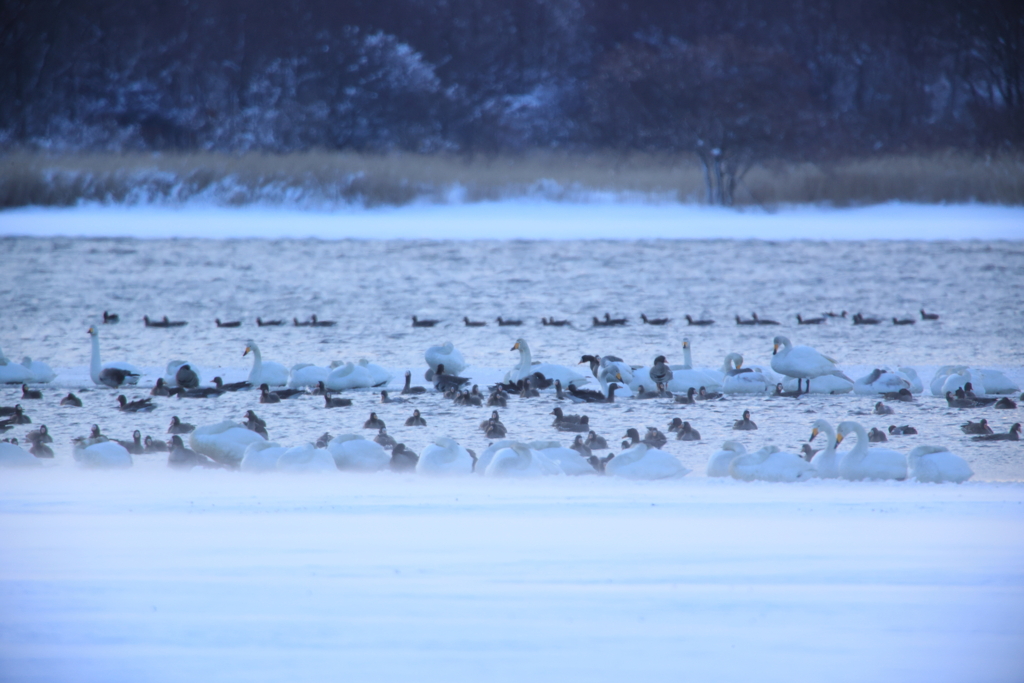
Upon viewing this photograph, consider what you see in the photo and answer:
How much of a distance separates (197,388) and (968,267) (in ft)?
33.6

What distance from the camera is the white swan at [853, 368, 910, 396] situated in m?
8.36

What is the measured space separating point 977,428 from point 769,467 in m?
1.83

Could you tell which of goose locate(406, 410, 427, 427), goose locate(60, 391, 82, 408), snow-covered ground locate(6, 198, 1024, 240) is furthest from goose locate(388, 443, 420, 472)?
snow-covered ground locate(6, 198, 1024, 240)

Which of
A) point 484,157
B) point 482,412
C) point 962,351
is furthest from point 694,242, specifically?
point 484,157

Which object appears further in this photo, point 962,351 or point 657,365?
point 962,351

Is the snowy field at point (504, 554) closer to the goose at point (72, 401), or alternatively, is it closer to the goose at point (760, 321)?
the goose at point (72, 401)

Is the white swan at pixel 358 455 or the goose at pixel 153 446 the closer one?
the white swan at pixel 358 455

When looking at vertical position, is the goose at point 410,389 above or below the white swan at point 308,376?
below

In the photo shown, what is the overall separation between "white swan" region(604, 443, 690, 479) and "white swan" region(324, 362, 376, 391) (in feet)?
10.1

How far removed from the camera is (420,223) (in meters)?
19.7

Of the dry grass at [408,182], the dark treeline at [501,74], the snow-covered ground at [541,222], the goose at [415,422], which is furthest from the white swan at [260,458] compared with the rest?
the dark treeline at [501,74]

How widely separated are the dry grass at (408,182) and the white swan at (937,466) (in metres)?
16.6

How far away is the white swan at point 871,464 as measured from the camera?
5906mm

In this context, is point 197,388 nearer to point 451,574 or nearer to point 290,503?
point 290,503
